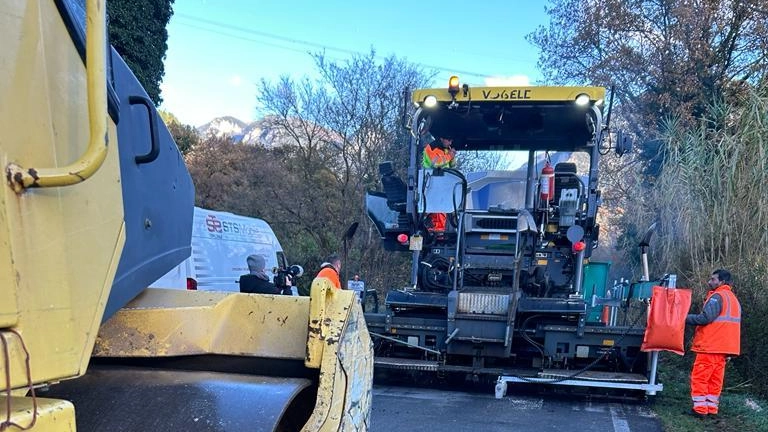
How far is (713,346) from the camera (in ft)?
18.4

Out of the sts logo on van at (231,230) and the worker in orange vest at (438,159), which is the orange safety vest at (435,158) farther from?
the sts logo on van at (231,230)

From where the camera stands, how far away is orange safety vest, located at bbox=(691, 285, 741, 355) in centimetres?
557

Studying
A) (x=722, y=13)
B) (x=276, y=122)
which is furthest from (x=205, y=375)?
(x=276, y=122)

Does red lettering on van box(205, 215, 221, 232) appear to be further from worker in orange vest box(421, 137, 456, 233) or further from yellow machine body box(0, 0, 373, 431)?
yellow machine body box(0, 0, 373, 431)

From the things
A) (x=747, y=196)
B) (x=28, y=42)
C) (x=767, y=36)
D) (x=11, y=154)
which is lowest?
(x=11, y=154)

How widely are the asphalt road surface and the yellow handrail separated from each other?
4.31 metres

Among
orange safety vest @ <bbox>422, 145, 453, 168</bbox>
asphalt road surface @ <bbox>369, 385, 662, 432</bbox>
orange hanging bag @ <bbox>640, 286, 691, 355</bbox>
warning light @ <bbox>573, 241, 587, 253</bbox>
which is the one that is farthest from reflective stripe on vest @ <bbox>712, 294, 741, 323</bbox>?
orange safety vest @ <bbox>422, 145, 453, 168</bbox>

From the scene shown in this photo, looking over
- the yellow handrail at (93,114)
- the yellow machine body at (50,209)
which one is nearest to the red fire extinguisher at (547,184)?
the yellow machine body at (50,209)

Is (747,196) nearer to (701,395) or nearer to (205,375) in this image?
(701,395)

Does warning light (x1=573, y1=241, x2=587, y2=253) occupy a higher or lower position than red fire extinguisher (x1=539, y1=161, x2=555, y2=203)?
lower

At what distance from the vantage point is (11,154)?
1171 millimetres

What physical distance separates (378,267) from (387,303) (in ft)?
31.0

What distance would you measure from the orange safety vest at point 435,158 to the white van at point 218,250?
300 centimetres

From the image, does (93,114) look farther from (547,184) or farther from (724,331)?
(547,184)
